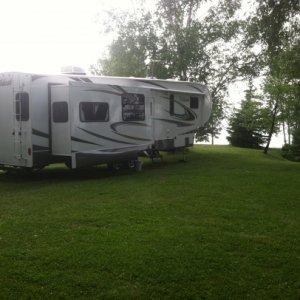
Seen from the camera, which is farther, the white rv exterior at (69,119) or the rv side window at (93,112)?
the rv side window at (93,112)

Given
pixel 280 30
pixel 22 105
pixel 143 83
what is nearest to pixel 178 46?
pixel 143 83

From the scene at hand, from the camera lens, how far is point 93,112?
468 inches

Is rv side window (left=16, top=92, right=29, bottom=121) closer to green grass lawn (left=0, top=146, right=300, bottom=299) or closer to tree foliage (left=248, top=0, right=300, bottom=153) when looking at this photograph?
green grass lawn (left=0, top=146, right=300, bottom=299)

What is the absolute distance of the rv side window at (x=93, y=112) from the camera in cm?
1154

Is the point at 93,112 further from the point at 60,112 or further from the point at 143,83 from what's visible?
the point at 143,83

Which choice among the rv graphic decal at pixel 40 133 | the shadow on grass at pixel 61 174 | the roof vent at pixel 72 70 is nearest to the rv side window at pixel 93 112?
the rv graphic decal at pixel 40 133

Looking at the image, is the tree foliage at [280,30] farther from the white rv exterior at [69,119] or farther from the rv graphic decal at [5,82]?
the rv graphic decal at [5,82]

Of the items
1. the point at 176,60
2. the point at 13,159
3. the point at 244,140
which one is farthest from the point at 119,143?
the point at 244,140

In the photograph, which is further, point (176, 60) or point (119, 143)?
point (176, 60)

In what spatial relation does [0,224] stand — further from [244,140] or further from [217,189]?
[244,140]

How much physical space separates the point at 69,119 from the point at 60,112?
0.34 meters

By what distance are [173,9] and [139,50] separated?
5.52 m

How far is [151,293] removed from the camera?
4.61m

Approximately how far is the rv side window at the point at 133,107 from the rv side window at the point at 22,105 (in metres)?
2.99
